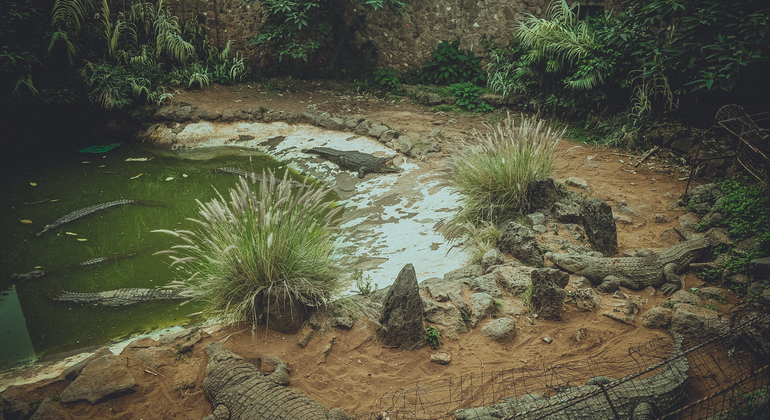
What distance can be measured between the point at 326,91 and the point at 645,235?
687 centimetres

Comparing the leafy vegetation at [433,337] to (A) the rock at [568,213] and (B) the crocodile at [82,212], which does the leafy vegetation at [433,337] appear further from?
(B) the crocodile at [82,212]

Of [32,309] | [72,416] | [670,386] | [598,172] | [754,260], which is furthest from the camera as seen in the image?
[598,172]

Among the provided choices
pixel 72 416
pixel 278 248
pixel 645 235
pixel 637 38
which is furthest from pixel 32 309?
pixel 637 38

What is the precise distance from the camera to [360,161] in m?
6.47

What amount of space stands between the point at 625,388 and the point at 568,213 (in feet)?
7.76

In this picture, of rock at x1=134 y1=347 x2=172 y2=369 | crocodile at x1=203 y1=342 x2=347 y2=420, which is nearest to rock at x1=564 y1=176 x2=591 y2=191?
crocodile at x1=203 y1=342 x2=347 y2=420

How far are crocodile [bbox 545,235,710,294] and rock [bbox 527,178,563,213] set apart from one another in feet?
3.50

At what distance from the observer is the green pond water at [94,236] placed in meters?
3.60

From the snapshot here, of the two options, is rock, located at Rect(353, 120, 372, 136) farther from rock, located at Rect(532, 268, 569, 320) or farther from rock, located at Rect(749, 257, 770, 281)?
rock, located at Rect(749, 257, 770, 281)

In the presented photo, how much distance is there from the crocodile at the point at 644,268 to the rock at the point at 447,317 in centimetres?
115

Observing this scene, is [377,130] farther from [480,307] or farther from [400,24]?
[480,307]

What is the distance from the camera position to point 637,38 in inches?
243

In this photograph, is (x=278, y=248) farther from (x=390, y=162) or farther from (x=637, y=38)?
(x=637, y=38)

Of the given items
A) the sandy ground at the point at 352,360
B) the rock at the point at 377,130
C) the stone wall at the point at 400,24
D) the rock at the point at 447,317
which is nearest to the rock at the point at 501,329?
the sandy ground at the point at 352,360
